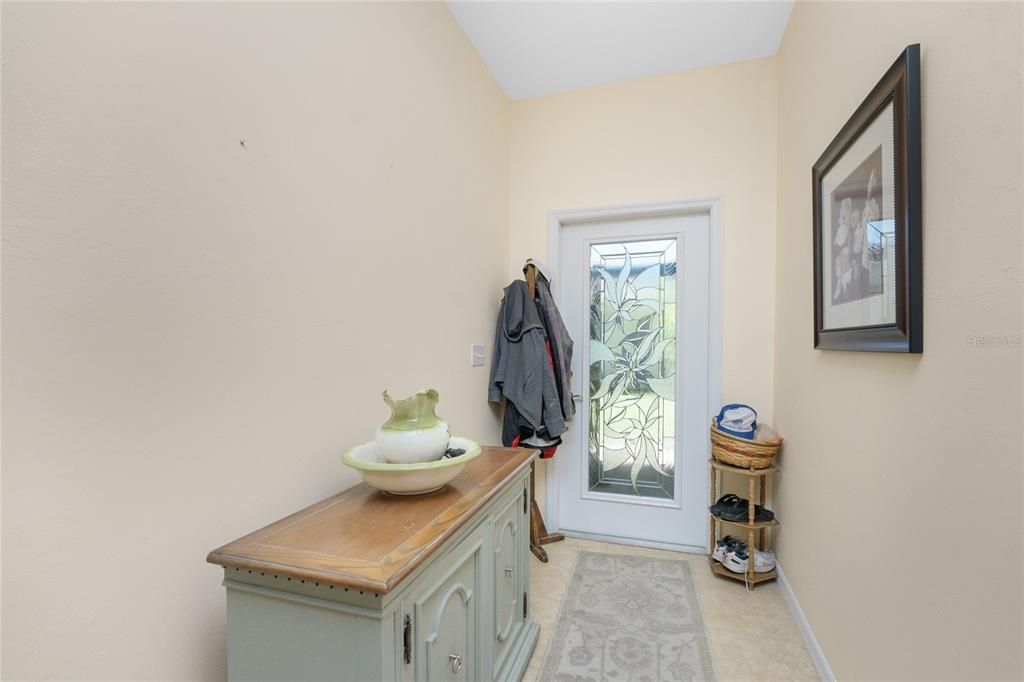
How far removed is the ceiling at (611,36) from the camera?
2047mm

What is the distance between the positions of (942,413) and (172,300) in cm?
163

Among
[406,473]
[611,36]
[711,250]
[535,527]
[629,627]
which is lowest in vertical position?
[629,627]

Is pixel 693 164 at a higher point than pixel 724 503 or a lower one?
higher

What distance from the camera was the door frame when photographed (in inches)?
97.3

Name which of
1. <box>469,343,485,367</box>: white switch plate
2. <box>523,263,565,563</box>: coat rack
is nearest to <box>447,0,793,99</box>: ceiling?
<box>523,263,565,563</box>: coat rack

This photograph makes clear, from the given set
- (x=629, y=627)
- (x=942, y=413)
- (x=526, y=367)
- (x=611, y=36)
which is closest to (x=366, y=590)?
(x=942, y=413)

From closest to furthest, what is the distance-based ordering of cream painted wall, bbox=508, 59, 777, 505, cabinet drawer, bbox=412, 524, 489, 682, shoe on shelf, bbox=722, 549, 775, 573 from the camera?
cabinet drawer, bbox=412, 524, 489, 682, shoe on shelf, bbox=722, 549, 775, 573, cream painted wall, bbox=508, 59, 777, 505

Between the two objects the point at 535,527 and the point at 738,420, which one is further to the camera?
the point at 535,527

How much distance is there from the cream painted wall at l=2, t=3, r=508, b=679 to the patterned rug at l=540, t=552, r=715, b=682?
117 cm

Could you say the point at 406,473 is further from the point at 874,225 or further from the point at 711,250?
the point at 711,250

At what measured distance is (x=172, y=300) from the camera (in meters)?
0.90

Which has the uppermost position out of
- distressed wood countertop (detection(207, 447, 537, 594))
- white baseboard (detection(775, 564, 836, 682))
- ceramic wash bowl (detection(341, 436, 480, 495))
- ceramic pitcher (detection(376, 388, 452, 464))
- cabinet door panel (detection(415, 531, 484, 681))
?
ceramic pitcher (detection(376, 388, 452, 464))

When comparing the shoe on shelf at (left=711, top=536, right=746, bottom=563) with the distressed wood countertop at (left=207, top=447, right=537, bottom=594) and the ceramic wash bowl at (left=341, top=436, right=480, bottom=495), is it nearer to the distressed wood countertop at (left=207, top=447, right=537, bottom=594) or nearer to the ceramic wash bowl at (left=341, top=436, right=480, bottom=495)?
the distressed wood countertop at (left=207, top=447, right=537, bottom=594)

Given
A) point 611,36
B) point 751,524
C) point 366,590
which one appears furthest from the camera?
point 611,36
